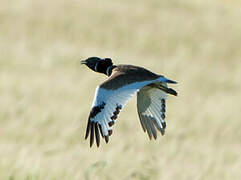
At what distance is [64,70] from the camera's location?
40.6ft

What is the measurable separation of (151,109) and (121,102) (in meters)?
1.07

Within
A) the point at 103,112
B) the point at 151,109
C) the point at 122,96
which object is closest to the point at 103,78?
the point at 151,109

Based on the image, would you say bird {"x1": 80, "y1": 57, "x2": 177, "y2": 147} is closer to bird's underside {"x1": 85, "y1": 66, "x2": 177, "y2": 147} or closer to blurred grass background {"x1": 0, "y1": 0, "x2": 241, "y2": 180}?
bird's underside {"x1": 85, "y1": 66, "x2": 177, "y2": 147}

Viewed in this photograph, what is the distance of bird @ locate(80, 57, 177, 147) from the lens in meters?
4.82

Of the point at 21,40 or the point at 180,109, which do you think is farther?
the point at 21,40

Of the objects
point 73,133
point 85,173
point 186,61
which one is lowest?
point 186,61

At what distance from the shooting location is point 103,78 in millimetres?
12086

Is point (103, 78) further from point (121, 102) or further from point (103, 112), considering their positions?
point (103, 112)

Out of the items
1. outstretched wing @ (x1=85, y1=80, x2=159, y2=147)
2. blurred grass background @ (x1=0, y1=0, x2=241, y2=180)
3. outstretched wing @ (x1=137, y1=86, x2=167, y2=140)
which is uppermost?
outstretched wing @ (x1=85, y1=80, x2=159, y2=147)

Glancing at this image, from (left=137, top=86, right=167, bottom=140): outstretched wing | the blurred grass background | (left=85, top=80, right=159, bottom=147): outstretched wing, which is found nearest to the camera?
(left=85, top=80, right=159, bottom=147): outstretched wing

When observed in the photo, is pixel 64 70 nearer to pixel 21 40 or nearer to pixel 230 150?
pixel 21 40

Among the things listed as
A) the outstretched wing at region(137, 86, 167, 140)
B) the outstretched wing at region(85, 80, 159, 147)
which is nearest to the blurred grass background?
the outstretched wing at region(137, 86, 167, 140)

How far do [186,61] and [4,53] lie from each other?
374cm

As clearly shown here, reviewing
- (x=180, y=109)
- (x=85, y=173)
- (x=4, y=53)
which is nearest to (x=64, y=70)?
(x=4, y=53)
